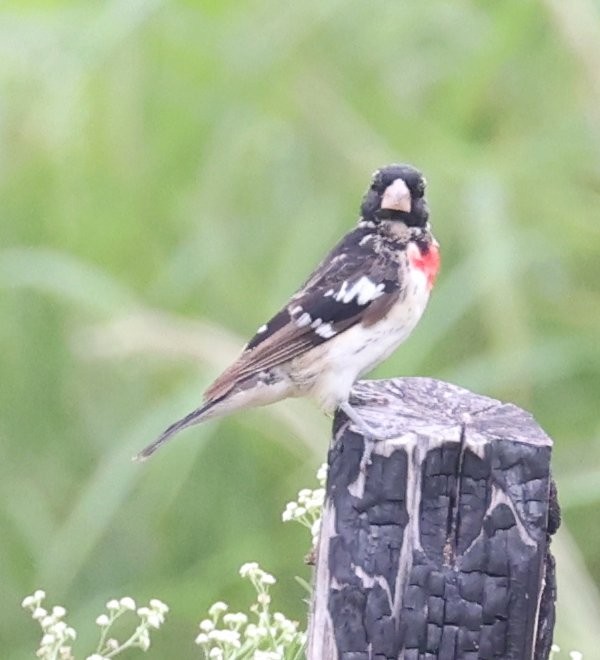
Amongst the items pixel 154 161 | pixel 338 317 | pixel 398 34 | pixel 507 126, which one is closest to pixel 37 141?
pixel 154 161

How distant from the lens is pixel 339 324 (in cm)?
261

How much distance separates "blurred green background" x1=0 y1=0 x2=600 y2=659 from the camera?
141 inches

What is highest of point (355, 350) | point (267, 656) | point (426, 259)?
point (426, 259)

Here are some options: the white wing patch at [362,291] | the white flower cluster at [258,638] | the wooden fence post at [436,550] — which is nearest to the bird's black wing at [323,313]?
the white wing patch at [362,291]

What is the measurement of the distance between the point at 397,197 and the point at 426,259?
0.13 metres

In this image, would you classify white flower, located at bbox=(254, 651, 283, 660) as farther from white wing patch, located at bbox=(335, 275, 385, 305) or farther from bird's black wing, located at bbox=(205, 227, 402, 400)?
white wing patch, located at bbox=(335, 275, 385, 305)

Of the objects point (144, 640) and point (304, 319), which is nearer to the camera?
point (144, 640)

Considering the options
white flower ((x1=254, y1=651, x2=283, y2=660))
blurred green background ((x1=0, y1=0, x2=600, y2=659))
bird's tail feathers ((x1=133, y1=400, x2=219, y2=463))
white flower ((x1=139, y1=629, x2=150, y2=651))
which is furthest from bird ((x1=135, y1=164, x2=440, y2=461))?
blurred green background ((x1=0, y1=0, x2=600, y2=659))

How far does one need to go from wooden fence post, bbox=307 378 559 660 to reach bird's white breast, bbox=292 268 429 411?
57 centimetres

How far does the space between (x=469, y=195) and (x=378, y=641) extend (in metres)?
1.90

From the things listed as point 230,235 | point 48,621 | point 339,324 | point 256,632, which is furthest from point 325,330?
point 230,235

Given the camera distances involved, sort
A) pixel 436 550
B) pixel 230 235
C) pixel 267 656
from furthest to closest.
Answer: pixel 230 235 → pixel 267 656 → pixel 436 550

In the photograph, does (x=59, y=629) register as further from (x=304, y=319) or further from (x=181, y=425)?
(x=304, y=319)

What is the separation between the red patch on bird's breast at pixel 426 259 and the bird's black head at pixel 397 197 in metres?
0.05
